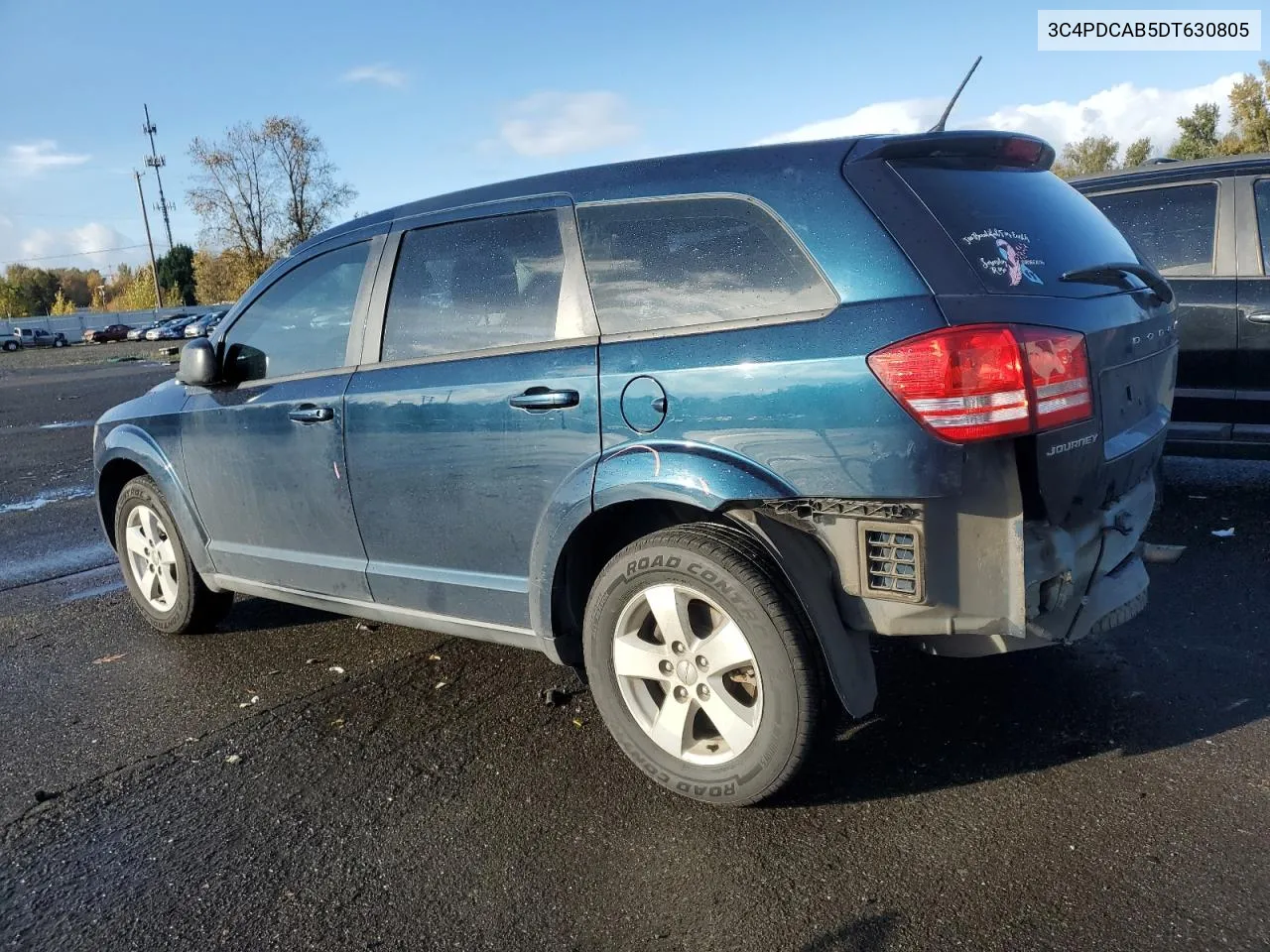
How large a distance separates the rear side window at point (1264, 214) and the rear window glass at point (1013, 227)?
2896 millimetres

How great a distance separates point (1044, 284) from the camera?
288cm

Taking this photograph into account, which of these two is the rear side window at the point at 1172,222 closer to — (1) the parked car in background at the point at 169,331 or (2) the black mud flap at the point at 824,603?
(2) the black mud flap at the point at 824,603

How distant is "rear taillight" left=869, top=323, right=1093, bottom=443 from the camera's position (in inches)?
101

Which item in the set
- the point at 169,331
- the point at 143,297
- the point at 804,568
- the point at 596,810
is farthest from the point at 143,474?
the point at 143,297

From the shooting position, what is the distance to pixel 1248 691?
354 cm

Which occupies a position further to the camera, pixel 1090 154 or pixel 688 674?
pixel 1090 154

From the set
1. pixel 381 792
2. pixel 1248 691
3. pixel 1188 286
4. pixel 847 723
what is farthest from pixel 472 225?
pixel 1188 286

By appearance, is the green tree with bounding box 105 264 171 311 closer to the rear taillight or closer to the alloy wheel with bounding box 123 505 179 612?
the alloy wheel with bounding box 123 505 179 612

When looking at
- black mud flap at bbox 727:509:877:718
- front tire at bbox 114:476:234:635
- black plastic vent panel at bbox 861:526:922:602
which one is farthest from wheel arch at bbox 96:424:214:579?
black plastic vent panel at bbox 861:526:922:602

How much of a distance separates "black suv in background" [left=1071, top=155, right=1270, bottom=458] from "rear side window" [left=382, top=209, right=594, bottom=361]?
3.94 m

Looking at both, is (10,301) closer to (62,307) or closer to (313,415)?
(62,307)

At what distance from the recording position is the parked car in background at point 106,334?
6775cm

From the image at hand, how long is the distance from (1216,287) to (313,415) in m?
4.96

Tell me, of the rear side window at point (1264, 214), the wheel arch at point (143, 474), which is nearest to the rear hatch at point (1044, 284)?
the rear side window at point (1264, 214)
